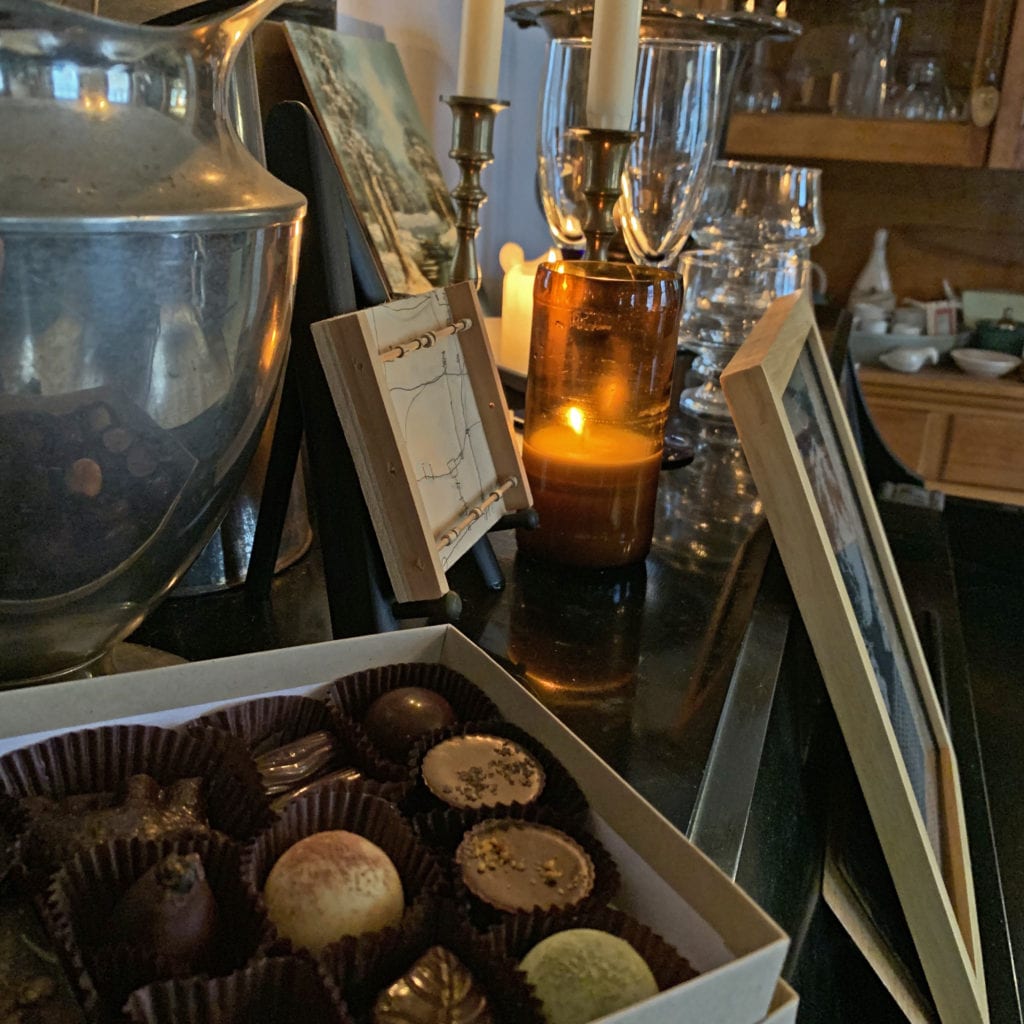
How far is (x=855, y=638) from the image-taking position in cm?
52

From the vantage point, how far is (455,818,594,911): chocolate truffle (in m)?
0.32

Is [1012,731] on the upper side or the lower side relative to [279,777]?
lower

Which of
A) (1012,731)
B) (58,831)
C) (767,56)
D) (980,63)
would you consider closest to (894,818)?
(58,831)

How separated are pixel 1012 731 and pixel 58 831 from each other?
0.97 metres

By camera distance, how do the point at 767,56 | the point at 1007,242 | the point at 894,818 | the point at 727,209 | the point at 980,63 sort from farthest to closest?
the point at 1007,242, the point at 767,56, the point at 980,63, the point at 727,209, the point at 894,818

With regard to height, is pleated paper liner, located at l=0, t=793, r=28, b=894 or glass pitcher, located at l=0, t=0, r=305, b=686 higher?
glass pitcher, located at l=0, t=0, r=305, b=686

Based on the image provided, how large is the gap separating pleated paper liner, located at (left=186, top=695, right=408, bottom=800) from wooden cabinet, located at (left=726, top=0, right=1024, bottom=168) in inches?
82.8

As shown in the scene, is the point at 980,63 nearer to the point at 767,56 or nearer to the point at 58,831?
the point at 767,56

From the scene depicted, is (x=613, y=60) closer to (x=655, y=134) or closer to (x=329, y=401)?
(x=329, y=401)

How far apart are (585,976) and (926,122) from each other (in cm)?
222

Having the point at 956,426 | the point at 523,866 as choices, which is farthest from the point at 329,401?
the point at 956,426

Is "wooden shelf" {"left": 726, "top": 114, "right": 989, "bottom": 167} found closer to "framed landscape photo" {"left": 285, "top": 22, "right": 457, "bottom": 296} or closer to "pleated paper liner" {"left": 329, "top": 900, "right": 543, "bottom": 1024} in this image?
"framed landscape photo" {"left": 285, "top": 22, "right": 457, "bottom": 296}

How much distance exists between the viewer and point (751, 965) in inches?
10.4

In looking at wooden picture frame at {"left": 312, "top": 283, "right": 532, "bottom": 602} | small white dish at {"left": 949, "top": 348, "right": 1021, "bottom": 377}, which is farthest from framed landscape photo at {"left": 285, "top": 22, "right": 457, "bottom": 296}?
small white dish at {"left": 949, "top": 348, "right": 1021, "bottom": 377}
